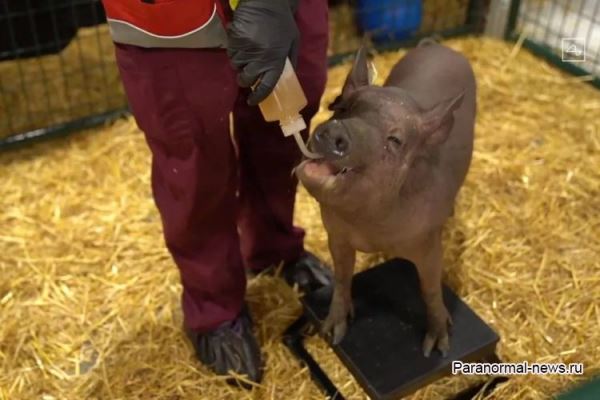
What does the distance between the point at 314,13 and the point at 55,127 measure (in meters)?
1.29

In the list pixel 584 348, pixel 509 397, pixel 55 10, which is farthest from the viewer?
pixel 55 10

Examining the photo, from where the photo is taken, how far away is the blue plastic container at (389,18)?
2896mm

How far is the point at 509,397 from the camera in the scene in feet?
5.25

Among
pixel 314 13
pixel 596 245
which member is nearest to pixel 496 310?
pixel 596 245

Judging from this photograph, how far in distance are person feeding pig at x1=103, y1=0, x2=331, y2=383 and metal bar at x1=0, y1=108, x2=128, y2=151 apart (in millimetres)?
904

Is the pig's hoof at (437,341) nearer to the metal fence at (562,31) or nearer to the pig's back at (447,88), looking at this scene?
the pig's back at (447,88)

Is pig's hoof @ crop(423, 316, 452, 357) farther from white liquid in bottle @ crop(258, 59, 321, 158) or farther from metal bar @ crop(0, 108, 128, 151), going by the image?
metal bar @ crop(0, 108, 128, 151)

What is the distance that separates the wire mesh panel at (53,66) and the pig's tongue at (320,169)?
1523 millimetres

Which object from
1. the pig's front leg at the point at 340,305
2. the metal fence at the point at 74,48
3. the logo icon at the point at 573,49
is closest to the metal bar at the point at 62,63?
the metal fence at the point at 74,48

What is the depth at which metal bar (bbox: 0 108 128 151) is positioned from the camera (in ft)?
7.93

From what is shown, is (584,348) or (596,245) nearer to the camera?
(584,348)

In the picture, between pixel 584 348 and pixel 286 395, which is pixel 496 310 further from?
pixel 286 395

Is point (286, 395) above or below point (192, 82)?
below

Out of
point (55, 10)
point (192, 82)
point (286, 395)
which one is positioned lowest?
point (286, 395)
